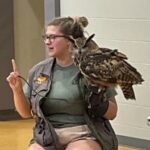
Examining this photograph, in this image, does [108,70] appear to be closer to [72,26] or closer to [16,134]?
[72,26]

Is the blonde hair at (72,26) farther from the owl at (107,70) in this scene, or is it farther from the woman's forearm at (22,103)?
the woman's forearm at (22,103)

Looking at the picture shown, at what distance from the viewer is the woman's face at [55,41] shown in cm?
293

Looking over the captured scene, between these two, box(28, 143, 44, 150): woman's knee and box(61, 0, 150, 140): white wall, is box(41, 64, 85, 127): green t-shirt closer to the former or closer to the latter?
box(28, 143, 44, 150): woman's knee

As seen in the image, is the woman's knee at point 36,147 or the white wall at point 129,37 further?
the white wall at point 129,37

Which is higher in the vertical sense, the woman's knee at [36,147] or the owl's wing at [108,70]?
the owl's wing at [108,70]

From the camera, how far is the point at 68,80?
296 centimetres

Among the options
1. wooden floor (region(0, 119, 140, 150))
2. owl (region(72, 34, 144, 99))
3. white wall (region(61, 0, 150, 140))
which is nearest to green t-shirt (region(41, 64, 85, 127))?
owl (region(72, 34, 144, 99))

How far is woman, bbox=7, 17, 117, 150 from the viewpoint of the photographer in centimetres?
291

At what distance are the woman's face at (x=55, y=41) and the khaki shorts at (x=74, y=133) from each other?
1.42 ft

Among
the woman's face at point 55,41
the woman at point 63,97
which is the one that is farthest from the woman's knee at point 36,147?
the woman's face at point 55,41

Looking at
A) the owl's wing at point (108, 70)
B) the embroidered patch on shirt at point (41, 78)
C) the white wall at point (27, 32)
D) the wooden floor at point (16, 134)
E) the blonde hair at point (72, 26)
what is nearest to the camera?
the owl's wing at point (108, 70)

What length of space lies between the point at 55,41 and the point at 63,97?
314mm

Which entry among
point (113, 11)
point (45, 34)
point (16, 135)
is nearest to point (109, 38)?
point (113, 11)

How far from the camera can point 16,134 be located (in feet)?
17.5
